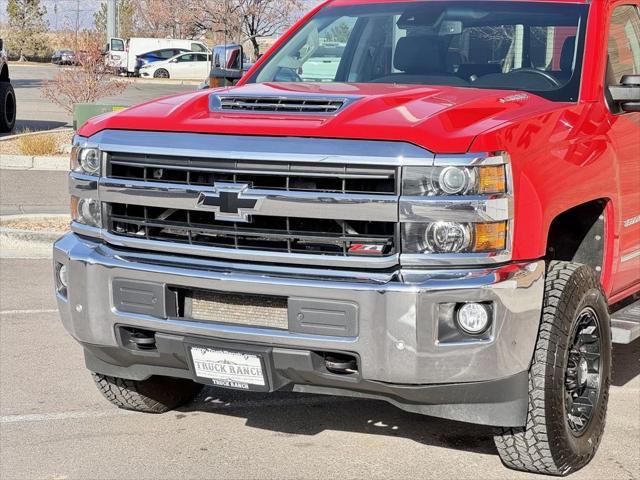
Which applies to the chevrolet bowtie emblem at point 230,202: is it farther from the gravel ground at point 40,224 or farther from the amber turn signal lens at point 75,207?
the gravel ground at point 40,224

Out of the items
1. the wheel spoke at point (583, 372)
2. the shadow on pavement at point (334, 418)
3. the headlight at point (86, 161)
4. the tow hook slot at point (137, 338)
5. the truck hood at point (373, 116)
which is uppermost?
the truck hood at point (373, 116)

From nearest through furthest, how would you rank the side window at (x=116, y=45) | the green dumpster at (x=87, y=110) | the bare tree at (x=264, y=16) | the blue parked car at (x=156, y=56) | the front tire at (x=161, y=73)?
the green dumpster at (x=87, y=110), the bare tree at (x=264, y=16), the side window at (x=116, y=45), the front tire at (x=161, y=73), the blue parked car at (x=156, y=56)

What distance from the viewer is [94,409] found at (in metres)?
5.73

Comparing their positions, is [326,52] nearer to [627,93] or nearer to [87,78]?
[627,93]

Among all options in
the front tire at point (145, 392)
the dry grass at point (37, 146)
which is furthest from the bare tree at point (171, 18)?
the front tire at point (145, 392)

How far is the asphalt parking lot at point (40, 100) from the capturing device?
23109mm

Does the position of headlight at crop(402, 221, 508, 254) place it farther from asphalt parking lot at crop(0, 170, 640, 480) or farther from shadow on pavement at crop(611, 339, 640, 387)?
shadow on pavement at crop(611, 339, 640, 387)

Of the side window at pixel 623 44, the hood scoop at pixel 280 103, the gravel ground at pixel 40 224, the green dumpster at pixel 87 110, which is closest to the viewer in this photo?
the hood scoop at pixel 280 103

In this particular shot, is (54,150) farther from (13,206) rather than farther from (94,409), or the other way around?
(94,409)

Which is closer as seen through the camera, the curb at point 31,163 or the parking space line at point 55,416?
the parking space line at point 55,416

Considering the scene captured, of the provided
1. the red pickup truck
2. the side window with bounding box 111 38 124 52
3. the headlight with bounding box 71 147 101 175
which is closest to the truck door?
the red pickup truck

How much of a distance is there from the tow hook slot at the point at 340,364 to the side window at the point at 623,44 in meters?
2.18

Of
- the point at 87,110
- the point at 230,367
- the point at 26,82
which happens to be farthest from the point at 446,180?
the point at 26,82

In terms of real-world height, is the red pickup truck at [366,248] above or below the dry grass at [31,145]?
above
